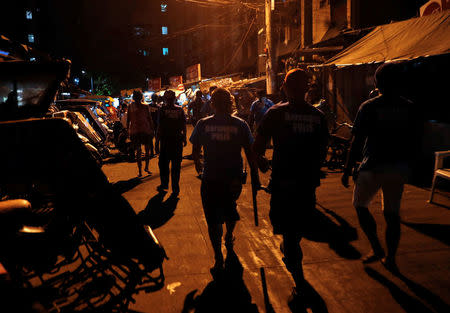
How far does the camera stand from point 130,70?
2776 inches

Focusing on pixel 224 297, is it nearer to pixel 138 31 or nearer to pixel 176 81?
pixel 176 81

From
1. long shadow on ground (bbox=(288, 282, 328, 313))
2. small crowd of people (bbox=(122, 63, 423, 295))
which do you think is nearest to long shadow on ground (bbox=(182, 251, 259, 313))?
small crowd of people (bbox=(122, 63, 423, 295))

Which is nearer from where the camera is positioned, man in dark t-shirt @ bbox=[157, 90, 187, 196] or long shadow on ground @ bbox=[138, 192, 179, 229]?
long shadow on ground @ bbox=[138, 192, 179, 229]

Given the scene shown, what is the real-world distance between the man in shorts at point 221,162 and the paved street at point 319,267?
47 cm

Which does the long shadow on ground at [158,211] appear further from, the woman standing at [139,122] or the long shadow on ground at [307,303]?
the long shadow on ground at [307,303]

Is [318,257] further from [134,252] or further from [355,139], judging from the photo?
[134,252]

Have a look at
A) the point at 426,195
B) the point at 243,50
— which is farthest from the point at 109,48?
the point at 426,195

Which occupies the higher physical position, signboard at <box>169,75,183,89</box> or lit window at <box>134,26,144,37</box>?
lit window at <box>134,26,144,37</box>

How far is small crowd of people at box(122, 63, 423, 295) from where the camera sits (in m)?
3.67

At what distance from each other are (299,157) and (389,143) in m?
1.05

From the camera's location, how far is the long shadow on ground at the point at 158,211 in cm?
630

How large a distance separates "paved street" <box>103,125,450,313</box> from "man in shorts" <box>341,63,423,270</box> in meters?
0.46

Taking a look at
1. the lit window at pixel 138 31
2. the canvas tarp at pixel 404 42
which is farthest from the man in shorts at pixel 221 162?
the lit window at pixel 138 31

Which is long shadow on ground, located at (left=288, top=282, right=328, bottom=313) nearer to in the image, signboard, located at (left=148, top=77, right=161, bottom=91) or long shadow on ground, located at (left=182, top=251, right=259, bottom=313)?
long shadow on ground, located at (left=182, top=251, right=259, bottom=313)
